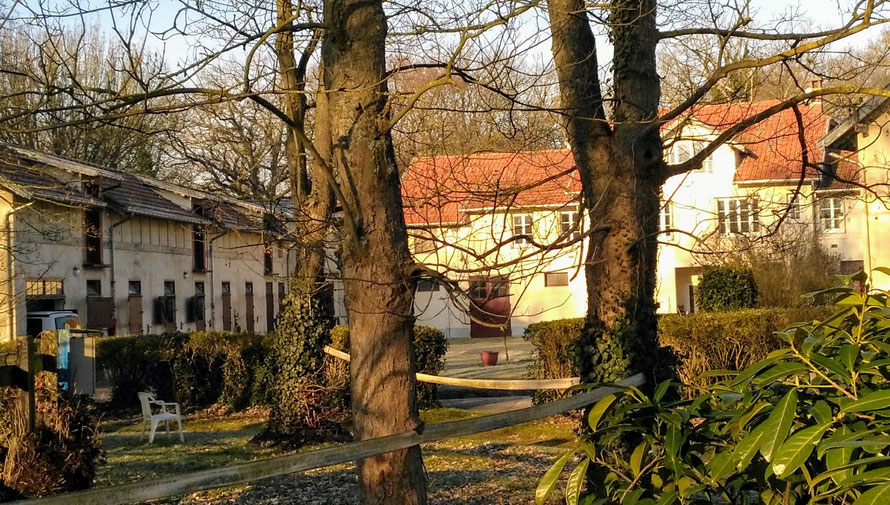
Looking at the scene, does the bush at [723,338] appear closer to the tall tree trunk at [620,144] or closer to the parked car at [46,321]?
the tall tree trunk at [620,144]

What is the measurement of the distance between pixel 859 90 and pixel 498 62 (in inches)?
100

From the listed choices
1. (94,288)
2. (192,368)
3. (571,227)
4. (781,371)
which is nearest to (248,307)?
(94,288)

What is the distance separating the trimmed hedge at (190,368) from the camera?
672 inches

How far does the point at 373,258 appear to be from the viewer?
4.39 m

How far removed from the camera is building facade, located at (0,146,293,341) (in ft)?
73.5

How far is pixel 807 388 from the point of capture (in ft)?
9.95

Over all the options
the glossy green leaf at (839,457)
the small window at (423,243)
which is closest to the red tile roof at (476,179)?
the small window at (423,243)

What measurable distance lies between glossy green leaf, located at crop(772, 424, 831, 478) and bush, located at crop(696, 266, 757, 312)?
1873 cm

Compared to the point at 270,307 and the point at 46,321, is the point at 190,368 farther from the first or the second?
the point at 270,307

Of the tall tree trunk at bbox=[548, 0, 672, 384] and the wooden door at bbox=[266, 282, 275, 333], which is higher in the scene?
the tall tree trunk at bbox=[548, 0, 672, 384]

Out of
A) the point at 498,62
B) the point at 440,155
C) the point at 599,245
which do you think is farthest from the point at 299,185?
the point at 498,62

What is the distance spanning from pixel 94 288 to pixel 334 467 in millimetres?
19632

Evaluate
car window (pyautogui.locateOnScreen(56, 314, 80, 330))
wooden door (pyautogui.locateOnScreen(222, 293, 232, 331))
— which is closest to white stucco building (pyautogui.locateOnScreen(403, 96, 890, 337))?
wooden door (pyautogui.locateOnScreen(222, 293, 232, 331))

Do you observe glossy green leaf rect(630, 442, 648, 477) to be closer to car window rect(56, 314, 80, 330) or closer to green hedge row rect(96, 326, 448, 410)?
green hedge row rect(96, 326, 448, 410)
